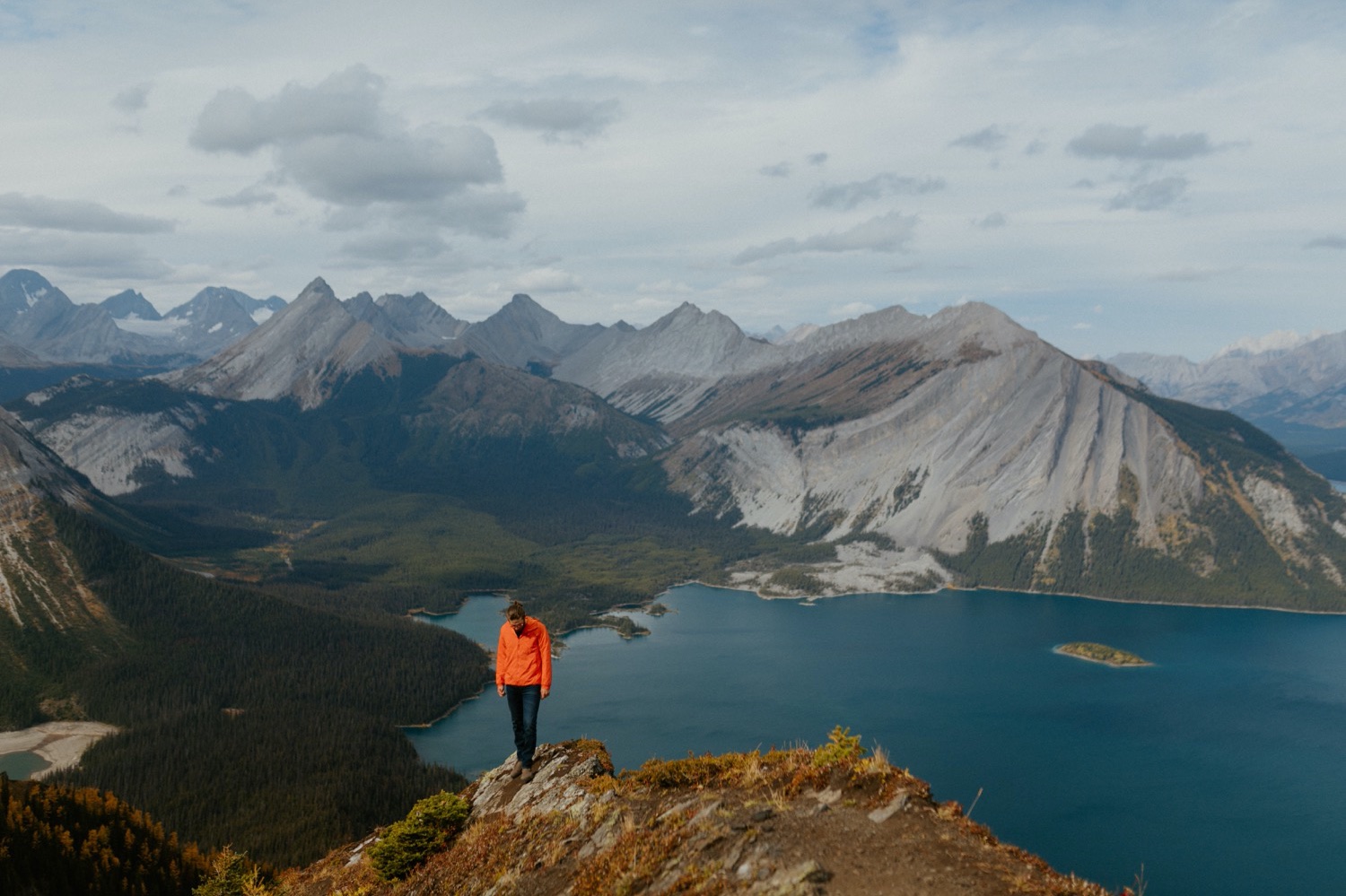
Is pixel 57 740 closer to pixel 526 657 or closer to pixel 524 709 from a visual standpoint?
pixel 524 709

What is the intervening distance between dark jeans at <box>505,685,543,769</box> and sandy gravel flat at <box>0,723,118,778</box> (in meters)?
141

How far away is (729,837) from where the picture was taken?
21125mm

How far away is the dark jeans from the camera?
3016cm

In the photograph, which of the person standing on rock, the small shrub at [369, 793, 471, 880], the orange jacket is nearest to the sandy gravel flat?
the small shrub at [369, 793, 471, 880]

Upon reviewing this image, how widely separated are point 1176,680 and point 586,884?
210 m

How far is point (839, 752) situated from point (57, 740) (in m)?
169

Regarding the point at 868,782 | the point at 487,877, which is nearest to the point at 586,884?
the point at 487,877

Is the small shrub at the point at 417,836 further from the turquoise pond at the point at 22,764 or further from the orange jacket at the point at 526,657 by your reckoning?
the turquoise pond at the point at 22,764

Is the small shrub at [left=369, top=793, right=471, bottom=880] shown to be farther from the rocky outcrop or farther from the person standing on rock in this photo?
the person standing on rock

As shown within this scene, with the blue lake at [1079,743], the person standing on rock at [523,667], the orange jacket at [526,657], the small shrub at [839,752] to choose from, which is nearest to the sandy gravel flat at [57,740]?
the blue lake at [1079,743]

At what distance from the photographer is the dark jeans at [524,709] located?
98.9ft

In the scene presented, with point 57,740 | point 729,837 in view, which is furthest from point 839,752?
point 57,740

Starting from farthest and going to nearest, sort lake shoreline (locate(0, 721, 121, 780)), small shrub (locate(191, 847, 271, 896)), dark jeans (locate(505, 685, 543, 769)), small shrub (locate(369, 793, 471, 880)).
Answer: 1. lake shoreline (locate(0, 721, 121, 780))
2. small shrub (locate(191, 847, 271, 896))
3. dark jeans (locate(505, 685, 543, 769))
4. small shrub (locate(369, 793, 471, 880))

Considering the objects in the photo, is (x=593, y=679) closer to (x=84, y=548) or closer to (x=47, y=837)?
(x=84, y=548)
